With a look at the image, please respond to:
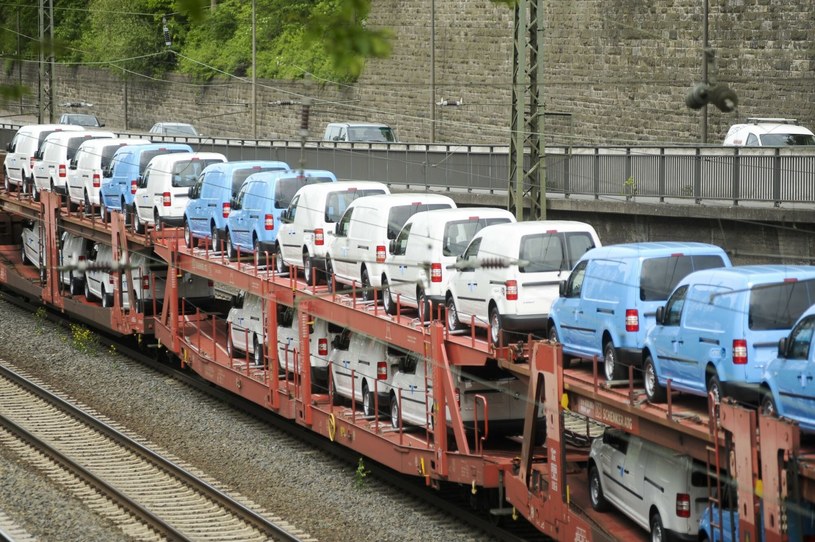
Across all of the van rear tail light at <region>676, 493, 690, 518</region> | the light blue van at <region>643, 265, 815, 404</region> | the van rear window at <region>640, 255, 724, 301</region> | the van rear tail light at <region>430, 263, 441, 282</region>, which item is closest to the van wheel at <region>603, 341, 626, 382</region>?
the van rear window at <region>640, 255, 724, 301</region>

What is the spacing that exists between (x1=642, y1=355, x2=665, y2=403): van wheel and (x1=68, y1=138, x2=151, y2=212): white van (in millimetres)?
21782

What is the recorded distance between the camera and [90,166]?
3566 cm

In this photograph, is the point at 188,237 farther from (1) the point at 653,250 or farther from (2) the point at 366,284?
(1) the point at 653,250

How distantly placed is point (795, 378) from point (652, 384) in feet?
9.41

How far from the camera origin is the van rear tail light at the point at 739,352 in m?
13.0

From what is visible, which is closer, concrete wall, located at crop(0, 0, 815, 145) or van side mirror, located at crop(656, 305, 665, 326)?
van side mirror, located at crop(656, 305, 665, 326)

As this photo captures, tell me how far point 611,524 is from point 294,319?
1010cm

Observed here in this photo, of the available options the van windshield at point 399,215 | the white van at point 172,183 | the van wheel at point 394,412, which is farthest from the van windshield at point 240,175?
the van wheel at point 394,412

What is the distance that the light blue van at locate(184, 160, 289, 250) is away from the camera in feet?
94.8

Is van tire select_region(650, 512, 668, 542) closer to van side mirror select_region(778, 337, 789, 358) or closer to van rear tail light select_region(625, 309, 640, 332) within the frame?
van rear tail light select_region(625, 309, 640, 332)

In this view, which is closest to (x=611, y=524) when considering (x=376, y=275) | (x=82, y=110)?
(x=376, y=275)

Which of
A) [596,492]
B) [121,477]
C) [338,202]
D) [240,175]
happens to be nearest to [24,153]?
[240,175]

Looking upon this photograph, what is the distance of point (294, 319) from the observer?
25.0 metres

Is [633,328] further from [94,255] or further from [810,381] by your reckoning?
[94,255]
